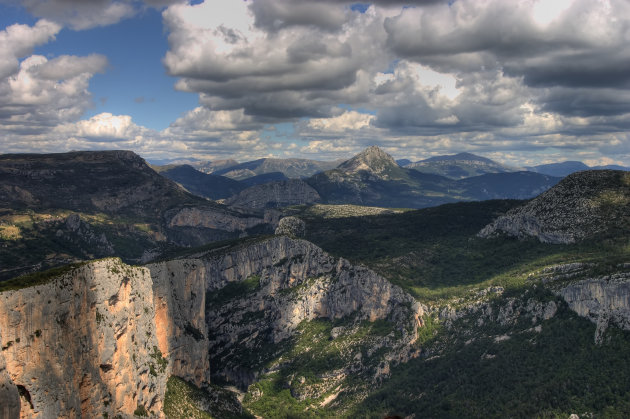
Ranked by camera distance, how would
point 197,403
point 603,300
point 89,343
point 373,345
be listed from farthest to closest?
point 373,345 < point 197,403 < point 603,300 < point 89,343

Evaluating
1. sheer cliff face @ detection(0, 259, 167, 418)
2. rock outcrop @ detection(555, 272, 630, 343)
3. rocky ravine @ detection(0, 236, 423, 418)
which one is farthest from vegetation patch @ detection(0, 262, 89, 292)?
rock outcrop @ detection(555, 272, 630, 343)

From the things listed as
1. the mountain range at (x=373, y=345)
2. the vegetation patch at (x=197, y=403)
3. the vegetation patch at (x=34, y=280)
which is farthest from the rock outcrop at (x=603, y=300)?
the vegetation patch at (x=34, y=280)

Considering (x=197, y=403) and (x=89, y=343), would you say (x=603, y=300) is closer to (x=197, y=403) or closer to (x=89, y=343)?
(x=197, y=403)

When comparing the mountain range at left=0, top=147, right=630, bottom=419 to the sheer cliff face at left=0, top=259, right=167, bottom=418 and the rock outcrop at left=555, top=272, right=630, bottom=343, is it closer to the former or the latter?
the sheer cliff face at left=0, top=259, right=167, bottom=418

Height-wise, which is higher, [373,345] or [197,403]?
[197,403]

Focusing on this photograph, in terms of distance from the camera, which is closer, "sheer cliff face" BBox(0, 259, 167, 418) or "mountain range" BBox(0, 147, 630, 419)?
"sheer cliff face" BBox(0, 259, 167, 418)

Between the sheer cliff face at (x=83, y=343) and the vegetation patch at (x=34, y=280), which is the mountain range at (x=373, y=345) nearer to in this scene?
the sheer cliff face at (x=83, y=343)

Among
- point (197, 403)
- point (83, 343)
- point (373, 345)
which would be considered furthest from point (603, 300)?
point (83, 343)

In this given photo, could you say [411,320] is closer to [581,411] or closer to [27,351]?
[581,411]
